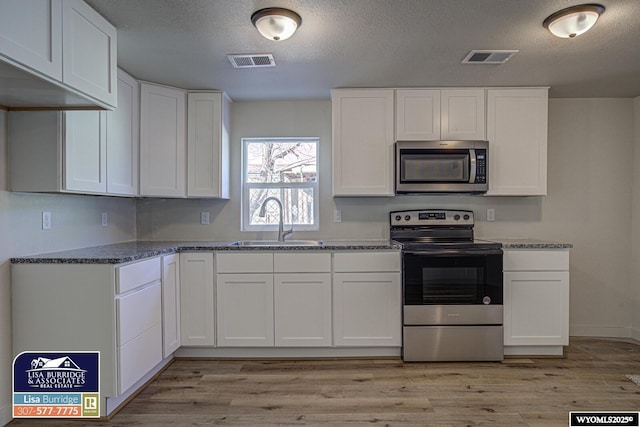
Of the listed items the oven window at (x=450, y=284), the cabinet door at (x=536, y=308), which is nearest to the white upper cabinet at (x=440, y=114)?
the oven window at (x=450, y=284)

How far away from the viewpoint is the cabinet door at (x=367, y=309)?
2.96 m

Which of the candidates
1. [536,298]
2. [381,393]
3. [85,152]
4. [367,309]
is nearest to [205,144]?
[85,152]

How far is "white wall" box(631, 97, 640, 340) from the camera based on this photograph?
3475 millimetres

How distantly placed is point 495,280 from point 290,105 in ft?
7.78

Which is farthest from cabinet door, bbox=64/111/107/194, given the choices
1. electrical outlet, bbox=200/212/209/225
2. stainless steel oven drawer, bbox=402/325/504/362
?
stainless steel oven drawer, bbox=402/325/504/362

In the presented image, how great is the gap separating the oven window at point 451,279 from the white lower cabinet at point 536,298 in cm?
14

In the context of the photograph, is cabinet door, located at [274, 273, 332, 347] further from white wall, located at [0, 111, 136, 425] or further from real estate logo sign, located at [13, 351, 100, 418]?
white wall, located at [0, 111, 136, 425]

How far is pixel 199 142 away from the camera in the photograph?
3.30m

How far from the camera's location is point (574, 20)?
203cm

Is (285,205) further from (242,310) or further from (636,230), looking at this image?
(636,230)

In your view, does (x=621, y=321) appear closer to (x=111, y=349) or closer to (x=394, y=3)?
(x=394, y=3)

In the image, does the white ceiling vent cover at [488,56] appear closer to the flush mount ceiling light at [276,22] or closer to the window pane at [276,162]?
the flush mount ceiling light at [276,22]

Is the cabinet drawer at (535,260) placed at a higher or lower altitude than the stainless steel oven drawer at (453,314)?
higher

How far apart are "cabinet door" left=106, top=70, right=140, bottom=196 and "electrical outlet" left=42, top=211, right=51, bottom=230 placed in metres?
0.38
